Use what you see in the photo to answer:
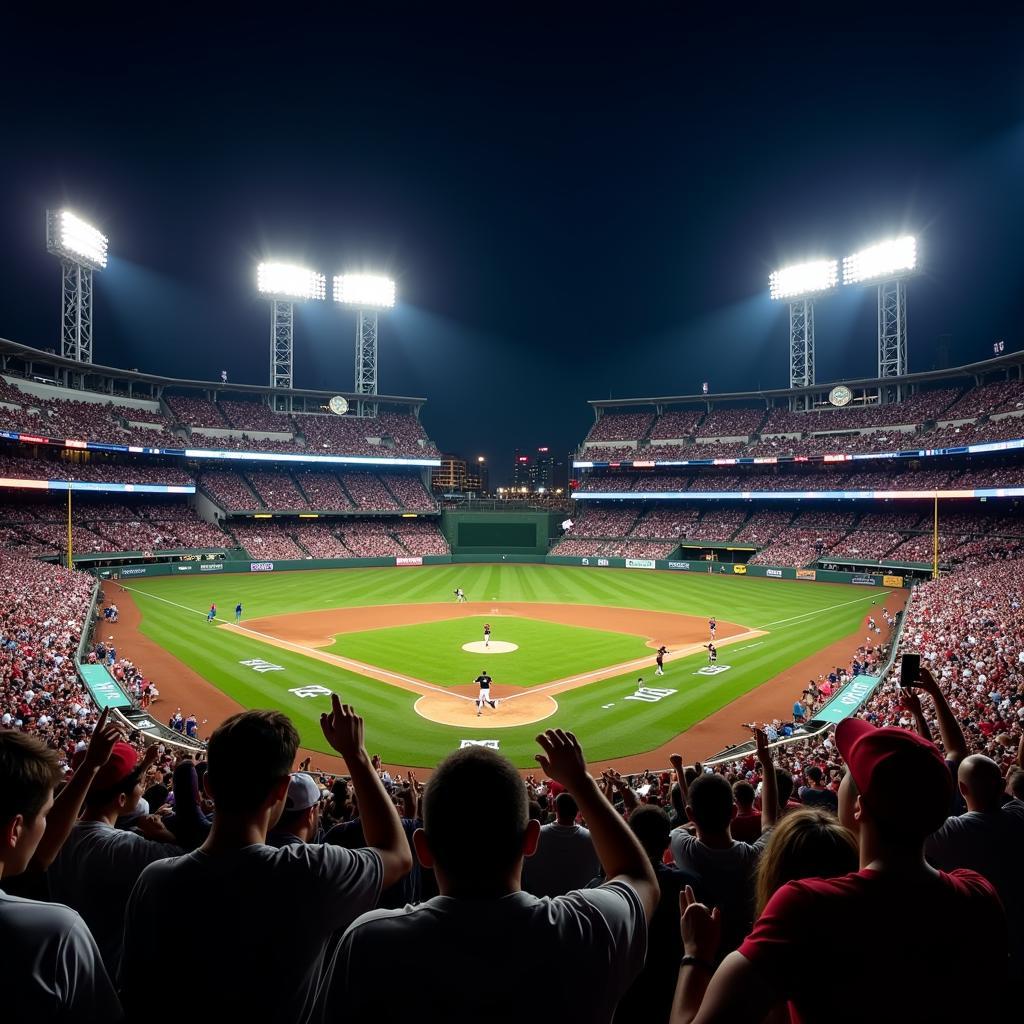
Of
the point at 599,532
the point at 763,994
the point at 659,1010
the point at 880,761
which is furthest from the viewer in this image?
the point at 599,532

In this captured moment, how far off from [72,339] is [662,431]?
6642 centimetres

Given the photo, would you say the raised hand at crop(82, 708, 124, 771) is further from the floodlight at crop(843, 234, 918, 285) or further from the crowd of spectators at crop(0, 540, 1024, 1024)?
the floodlight at crop(843, 234, 918, 285)

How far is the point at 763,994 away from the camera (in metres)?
2.07

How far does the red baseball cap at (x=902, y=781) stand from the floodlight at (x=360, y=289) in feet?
265

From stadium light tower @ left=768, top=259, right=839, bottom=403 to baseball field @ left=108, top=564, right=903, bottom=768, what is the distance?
3155 cm

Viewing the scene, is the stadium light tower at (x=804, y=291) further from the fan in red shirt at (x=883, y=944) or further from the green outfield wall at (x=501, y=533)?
the fan in red shirt at (x=883, y=944)

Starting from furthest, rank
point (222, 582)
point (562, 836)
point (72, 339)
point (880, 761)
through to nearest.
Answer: point (72, 339)
point (222, 582)
point (562, 836)
point (880, 761)

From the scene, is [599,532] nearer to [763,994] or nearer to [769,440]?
[769,440]

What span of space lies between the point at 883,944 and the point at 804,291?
77.2 meters

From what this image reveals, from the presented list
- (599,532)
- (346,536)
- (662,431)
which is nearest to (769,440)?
(662,431)

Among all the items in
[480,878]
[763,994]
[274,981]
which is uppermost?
[480,878]

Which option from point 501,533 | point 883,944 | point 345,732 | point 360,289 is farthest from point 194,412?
point 883,944

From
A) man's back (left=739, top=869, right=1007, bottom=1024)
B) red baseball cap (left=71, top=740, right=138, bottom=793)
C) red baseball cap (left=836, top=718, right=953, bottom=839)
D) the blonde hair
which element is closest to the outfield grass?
red baseball cap (left=71, top=740, right=138, bottom=793)

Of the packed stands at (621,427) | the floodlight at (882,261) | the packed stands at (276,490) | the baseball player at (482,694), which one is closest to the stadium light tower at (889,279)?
the floodlight at (882,261)
